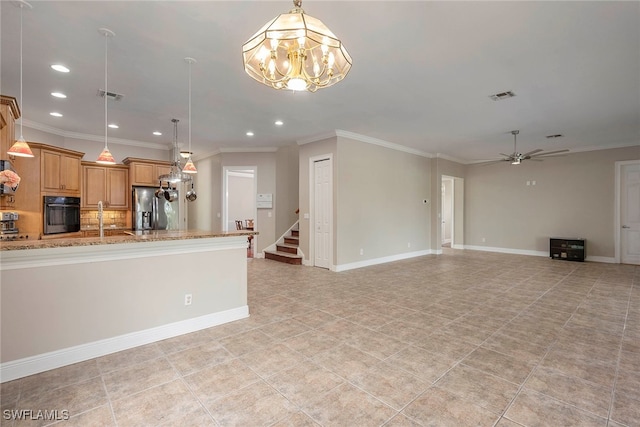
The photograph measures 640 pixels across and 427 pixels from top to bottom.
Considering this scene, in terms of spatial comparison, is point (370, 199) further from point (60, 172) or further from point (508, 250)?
point (60, 172)

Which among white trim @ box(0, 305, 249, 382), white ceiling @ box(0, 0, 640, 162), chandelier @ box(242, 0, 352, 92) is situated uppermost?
white ceiling @ box(0, 0, 640, 162)

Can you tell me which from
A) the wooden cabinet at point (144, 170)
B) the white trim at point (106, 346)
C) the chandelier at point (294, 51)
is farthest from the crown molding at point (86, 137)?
the chandelier at point (294, 51)

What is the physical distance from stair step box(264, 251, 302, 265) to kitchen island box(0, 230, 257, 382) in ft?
11.1

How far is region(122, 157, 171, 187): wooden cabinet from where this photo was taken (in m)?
6.49

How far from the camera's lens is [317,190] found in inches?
258

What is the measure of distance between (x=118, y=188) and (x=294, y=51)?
252 inches

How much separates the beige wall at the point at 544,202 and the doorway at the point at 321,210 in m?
5.89

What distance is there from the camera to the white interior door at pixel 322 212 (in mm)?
6293

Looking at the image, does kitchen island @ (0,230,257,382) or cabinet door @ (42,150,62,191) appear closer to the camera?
kitchen island @ (0,230,257,382)

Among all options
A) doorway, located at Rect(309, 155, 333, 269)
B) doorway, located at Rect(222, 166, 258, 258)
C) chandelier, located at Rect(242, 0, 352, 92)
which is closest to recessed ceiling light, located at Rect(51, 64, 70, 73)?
chandelier, located at Rect(242, 0, 352, 92)

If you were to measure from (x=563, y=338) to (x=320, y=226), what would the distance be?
4384mm

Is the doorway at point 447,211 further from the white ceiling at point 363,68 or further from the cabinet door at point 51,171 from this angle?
the cabinet door at point 51,171

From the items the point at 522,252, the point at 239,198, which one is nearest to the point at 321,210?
the point at 522,252

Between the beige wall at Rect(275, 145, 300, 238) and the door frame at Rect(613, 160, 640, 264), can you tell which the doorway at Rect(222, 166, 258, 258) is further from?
the door frame at Rect(613, 160, 640, 264)
